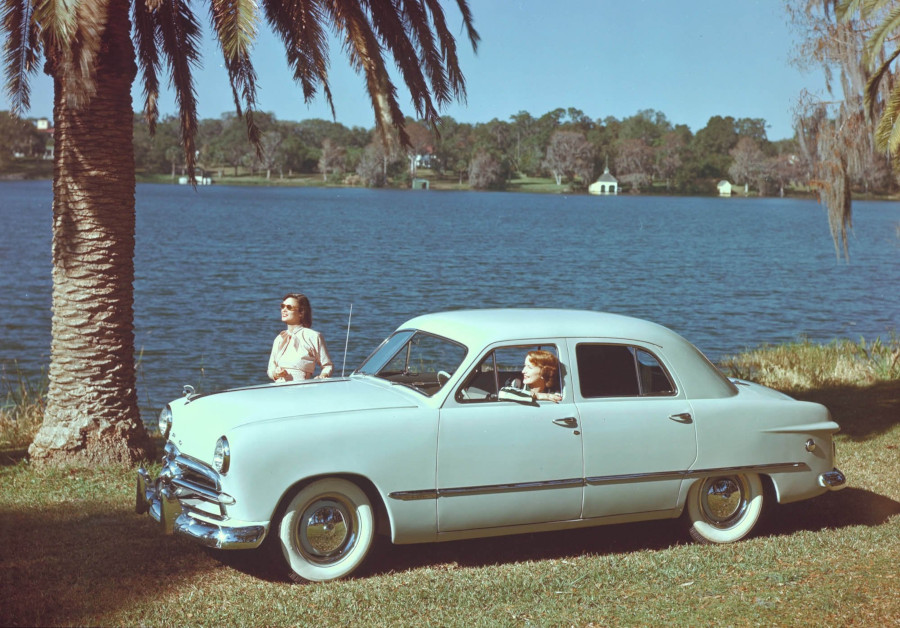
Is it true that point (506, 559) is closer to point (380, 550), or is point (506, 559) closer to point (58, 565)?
point (380, 550)

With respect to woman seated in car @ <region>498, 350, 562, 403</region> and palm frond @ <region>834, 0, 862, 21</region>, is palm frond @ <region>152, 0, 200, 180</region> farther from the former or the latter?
palm frond @ <region>834, 0, 862, 21</region>

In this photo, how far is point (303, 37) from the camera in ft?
32.0

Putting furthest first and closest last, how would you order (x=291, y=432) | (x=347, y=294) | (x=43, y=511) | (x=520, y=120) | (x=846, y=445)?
(x=520, y=120) → (x=347, y=294) → (x=846, y=445) → (x=43, y=511) → (x=291, y=432)

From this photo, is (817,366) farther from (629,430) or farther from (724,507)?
(629,430)

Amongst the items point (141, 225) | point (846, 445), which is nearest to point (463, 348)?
point (846, 445)

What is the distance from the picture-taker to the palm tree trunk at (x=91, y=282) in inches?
365

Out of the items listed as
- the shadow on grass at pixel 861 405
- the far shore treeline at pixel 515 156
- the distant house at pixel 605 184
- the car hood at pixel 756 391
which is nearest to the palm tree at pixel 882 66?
the shadow on grass at pixel 861 405

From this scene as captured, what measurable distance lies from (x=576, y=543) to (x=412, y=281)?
3237cm

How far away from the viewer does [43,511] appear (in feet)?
26.0

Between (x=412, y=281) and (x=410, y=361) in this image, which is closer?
(x=410, y=361)

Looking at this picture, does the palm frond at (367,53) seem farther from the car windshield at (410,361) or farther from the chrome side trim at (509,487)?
the chrome side trim at (509,487)

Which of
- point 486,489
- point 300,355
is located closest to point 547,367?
point 486,489

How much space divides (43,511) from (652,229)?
79.1 m

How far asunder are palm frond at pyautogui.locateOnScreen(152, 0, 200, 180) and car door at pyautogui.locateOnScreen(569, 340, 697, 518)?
6346 mm
